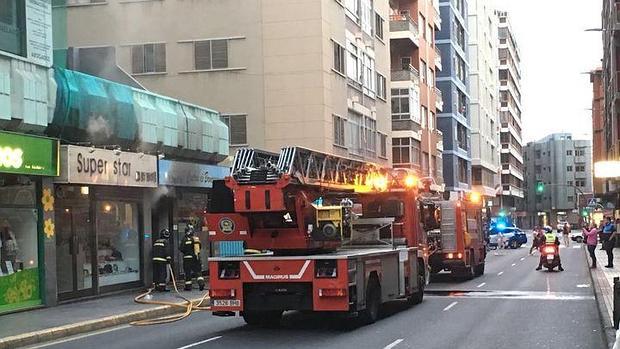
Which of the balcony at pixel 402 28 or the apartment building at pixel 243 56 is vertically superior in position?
the balcony at pixel 402 28

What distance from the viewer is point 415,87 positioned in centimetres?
5278

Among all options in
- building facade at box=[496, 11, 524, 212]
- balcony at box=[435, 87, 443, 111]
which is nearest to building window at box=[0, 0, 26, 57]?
balcony at box=[435, 87, 443, 111]

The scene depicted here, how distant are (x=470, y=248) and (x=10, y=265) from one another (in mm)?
14043

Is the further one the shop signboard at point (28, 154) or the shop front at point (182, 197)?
the shop front at point (182, 197)

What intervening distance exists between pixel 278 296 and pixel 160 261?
298 inches

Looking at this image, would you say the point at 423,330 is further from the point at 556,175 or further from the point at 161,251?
the point at 556,175

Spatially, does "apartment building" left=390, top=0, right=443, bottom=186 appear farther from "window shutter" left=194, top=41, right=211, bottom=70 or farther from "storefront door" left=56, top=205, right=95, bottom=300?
"storefront door" left=56, top=205, right=95, bottom=300

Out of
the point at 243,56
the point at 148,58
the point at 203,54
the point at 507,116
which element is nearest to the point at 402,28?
the point at 243,56

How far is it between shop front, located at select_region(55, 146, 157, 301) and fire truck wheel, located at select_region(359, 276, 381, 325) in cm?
736

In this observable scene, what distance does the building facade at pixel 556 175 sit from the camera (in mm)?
154125

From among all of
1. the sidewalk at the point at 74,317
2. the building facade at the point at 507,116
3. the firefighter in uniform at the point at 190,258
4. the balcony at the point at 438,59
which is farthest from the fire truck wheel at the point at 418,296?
the building facade at the point at 507,116

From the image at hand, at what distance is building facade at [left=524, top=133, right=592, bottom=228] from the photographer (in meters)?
154

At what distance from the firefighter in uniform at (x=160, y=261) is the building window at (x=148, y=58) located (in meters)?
15.5

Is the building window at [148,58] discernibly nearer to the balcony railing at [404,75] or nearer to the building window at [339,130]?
the building window at [339,130]
